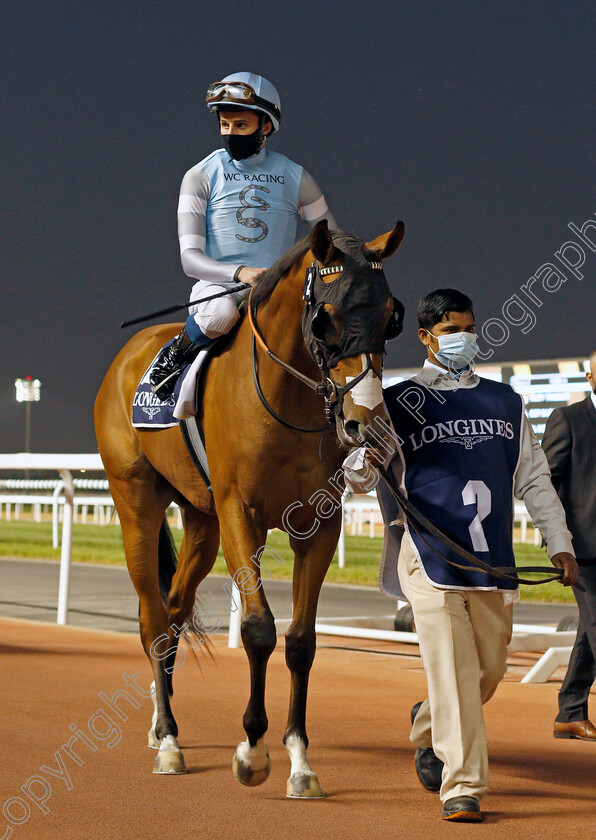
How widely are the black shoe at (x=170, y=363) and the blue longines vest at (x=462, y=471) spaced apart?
3.56ft

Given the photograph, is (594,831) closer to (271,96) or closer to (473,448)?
(473,448)

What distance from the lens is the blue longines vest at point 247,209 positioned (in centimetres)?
437

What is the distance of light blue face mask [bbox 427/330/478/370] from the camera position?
12.1 ft

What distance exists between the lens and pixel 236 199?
14.3 ft

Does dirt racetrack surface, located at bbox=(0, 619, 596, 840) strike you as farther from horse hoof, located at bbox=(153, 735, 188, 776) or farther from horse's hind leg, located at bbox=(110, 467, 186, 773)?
horse's hind leg, located at bbox=(110, 467, 186, 773)

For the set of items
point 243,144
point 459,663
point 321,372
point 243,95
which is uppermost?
point 243,95

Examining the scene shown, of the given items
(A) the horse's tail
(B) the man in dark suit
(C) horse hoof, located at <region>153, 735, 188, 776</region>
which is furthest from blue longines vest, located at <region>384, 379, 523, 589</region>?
(A) the horse's tail

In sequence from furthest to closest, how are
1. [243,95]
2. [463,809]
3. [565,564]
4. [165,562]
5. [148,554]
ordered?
1. [165,562]
2. [148,554]
3. [243,95]
4. [565,564]
5. [463,809]

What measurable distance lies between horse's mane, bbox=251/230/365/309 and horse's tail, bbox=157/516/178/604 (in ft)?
5.64

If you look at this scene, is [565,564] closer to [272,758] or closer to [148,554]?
[272,758]

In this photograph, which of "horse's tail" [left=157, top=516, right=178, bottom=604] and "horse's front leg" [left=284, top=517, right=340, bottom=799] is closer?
"horse's front leg" [left=284, top=517, right=340, bottom=799]

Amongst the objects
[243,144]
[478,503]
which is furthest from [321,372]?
[243,144]

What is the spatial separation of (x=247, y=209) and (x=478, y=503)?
5.36 ft

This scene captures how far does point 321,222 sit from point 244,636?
1495 millimetres
